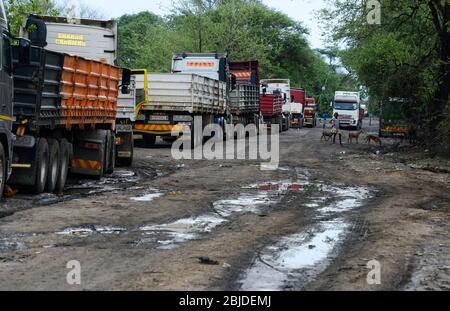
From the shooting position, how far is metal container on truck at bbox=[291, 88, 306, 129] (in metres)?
63.6

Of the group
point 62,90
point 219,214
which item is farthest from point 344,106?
point 219,214

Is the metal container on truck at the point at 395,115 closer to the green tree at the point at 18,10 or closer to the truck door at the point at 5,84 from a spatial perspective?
the green tree at the point at 18,10

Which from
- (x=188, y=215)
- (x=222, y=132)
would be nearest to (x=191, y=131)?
(x=222, y=132)

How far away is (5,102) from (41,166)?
1.85m

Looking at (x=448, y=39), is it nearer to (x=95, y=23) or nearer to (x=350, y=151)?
(x=350, y=151)

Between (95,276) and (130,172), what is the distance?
12448mm

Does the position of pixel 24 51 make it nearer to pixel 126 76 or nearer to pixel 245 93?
pixel 126 76

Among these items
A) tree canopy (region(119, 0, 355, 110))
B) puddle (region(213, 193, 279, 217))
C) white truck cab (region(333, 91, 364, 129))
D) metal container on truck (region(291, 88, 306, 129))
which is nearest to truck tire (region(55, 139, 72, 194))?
puddle (region(213, 193, 279, 217))

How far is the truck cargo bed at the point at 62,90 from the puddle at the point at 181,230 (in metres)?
3.70

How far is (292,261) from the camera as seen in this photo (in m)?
8.11

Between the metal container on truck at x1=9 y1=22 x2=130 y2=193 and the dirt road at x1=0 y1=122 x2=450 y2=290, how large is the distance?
0.54 m

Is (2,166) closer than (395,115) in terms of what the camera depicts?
Yes

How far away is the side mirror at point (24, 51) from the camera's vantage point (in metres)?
12.2
